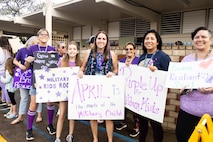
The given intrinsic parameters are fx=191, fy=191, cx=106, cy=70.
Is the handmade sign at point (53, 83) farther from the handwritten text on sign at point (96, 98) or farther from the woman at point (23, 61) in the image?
the woman at point (23, 61)

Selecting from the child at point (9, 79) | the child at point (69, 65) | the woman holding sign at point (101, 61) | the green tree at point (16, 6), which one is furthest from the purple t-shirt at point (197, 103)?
the green tree at point (16, 6)

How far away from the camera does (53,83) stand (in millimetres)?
2900

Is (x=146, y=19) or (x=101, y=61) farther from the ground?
(x=146, y=19)

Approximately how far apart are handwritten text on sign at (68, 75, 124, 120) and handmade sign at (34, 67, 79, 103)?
12.4 inches

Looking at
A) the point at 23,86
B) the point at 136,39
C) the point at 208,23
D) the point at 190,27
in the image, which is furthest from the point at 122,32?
the point at 23,86

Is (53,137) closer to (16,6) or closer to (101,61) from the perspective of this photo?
(101,61)

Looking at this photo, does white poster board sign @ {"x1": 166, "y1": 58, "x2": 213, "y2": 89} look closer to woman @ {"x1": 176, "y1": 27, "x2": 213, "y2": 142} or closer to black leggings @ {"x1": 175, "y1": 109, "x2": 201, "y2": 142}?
woman @ {"x1": 176, "y1": 27, "x2": 213, "y2": 142}

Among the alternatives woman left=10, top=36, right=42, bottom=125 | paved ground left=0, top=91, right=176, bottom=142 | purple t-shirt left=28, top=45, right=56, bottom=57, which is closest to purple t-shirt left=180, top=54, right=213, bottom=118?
paved ground left=0, top=91, right=176, bottom=142

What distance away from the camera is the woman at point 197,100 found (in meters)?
1.82

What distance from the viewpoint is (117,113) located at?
2.61 m

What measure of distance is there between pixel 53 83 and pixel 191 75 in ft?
6.35

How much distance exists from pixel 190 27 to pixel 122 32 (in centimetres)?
333

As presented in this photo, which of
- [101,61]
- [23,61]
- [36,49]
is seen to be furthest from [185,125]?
[23,61]

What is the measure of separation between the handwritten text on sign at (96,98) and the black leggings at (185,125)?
801mm
